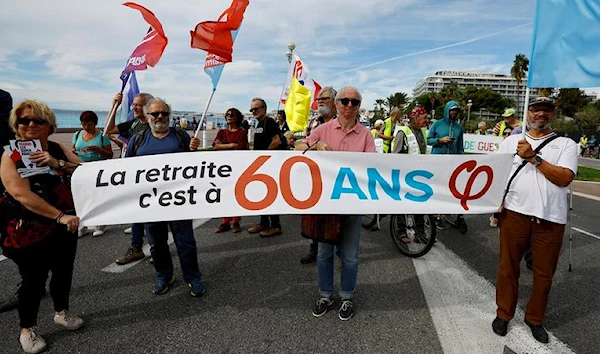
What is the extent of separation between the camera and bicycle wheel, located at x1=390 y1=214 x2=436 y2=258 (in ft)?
14.3

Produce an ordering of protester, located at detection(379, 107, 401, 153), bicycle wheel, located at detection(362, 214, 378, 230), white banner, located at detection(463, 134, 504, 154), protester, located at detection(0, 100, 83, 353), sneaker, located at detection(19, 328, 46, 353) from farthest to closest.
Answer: white banner, located at detection(463, 134, 504, 154)
protester, located at detection(379, 107, 401, 153)
bicycle wheel, located at detection(362, 214, 378, 230)
sneaker, located at detection(19, 328, 46, 353)
protester, located at detection(0, 100, 83, 353)

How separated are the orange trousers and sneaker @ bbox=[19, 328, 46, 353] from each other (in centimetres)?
362

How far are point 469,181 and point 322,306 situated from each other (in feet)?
5.76

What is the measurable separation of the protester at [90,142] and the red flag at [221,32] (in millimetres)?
1959

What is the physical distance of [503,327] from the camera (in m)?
2.72

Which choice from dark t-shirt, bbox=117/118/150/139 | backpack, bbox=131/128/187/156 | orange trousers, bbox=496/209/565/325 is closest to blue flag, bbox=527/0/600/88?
orange trousers, bbox=496/209/565/325

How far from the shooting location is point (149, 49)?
15.0ft

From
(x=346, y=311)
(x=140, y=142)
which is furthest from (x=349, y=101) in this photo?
(x=140, y=142)

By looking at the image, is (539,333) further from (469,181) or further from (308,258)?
(308,258)

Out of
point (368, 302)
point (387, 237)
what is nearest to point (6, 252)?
point (368, 302)

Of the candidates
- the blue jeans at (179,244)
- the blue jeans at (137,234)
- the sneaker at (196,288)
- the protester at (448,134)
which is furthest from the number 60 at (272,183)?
the protester at (448,134)

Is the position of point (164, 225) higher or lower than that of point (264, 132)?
lower

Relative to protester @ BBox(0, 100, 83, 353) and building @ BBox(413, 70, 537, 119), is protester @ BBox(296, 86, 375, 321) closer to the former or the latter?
protester @ BBox(0, 100, 83, 353)

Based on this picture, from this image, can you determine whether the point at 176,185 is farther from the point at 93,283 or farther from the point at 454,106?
the point at 454,106
